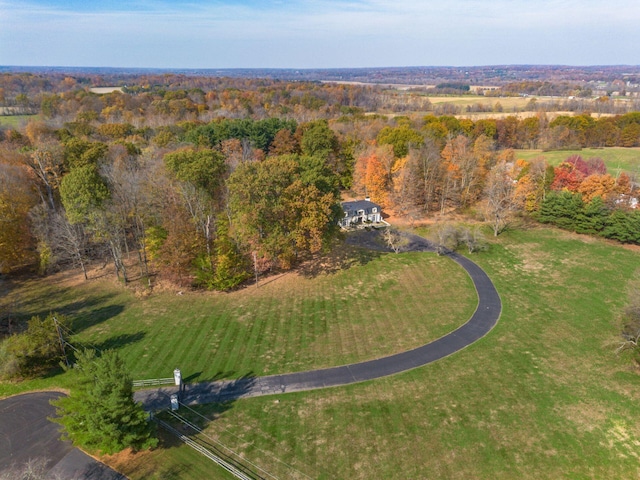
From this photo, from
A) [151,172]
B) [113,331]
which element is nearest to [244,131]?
[151,172]

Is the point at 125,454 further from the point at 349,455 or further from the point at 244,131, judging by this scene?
the point at 244,131

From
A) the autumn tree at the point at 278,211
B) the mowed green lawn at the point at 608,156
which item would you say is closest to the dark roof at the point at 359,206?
the autumn tree at the point at 278,211

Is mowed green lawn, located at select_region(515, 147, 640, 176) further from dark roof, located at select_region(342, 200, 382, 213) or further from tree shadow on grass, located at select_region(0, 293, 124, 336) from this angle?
tree shadow on grass, located at select_region(0, 293, 124, 336)

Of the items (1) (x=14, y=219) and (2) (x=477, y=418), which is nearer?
(2) (x=477, y=418)

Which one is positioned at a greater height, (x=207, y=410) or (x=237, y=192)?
(x=237, y=192)

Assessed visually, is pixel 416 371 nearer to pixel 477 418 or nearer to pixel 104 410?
pixel 477 418

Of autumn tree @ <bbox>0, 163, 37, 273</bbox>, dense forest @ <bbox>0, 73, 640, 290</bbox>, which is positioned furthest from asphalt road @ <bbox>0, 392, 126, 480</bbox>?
autumn tree @ <bbox>0, 163, 37, 273</bbox>

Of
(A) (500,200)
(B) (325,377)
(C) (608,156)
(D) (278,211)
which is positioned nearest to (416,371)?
(B) (325,377)

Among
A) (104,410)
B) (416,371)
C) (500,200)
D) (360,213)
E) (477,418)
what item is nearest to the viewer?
(104,410)
